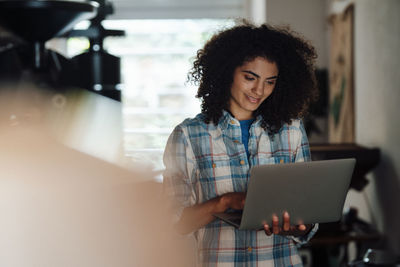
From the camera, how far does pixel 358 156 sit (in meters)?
2.80

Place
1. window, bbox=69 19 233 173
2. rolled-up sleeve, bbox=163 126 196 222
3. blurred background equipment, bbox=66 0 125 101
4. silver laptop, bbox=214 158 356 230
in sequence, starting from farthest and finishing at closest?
window, bbox=69 19 233 173 < blurred background equipment, bbox=66 0 125 101 < rolled-up sleeve, bbox=163 126 196 222 < silver laptop, bbox=214 158 356 230

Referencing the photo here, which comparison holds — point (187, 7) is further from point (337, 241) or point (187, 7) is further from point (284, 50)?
point (284, 50)

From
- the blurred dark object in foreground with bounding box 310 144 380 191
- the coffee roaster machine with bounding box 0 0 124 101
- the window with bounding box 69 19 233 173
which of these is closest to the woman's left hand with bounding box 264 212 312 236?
the coffee roaster machine with bounding box 0 0 124 101

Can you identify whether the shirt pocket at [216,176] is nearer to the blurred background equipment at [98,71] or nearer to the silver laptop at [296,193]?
the silver laptop at [296,193]

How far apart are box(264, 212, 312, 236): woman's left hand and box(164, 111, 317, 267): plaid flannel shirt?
0.23ft

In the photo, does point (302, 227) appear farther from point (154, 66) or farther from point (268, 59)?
point (154, 66)

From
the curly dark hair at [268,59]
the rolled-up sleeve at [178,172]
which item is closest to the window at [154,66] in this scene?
Result: the curly dark hair at [268,59]

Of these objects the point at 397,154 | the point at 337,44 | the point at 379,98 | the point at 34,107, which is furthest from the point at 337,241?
the point at 34,107

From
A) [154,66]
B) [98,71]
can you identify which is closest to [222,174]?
[98,71]

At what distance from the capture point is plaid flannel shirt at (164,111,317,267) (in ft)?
4.45

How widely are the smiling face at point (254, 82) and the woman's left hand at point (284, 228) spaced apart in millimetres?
298

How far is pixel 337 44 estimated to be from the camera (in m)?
3.64

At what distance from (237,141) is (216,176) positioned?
11cm

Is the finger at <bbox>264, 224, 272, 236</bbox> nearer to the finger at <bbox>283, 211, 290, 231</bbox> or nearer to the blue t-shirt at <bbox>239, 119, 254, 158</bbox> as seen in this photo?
the finger at <bbox>283, 211, 290, 231</bbox>
